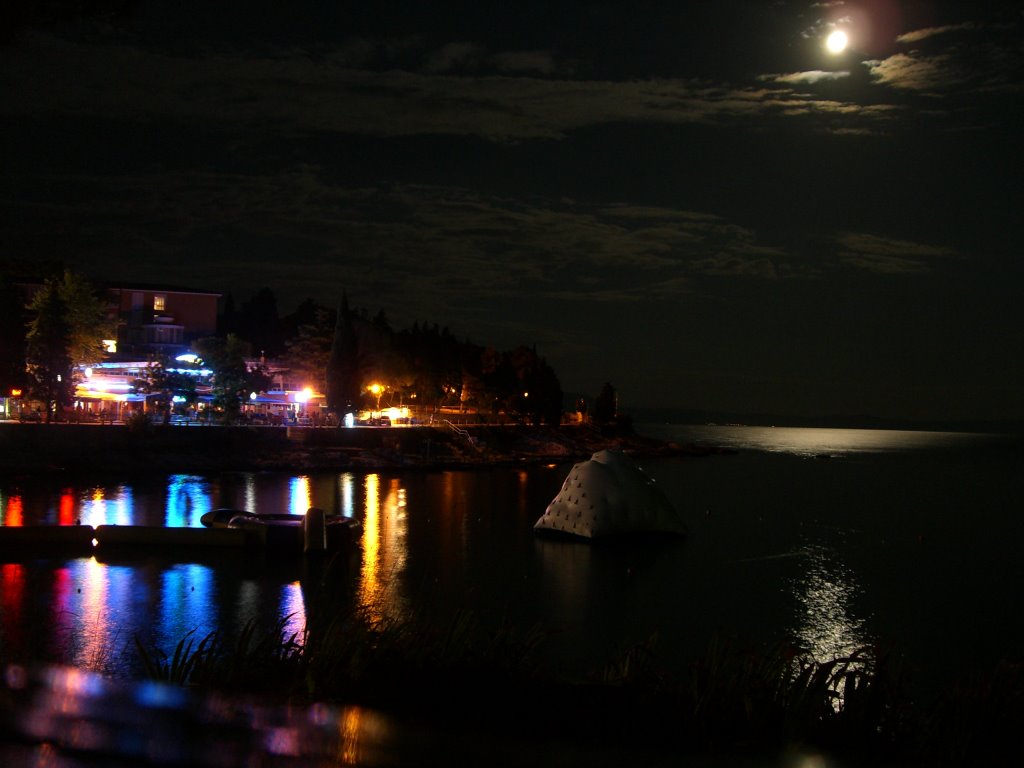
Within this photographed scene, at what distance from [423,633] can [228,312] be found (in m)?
127

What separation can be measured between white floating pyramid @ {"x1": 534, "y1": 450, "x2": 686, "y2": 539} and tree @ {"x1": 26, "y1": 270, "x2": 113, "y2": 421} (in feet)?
142

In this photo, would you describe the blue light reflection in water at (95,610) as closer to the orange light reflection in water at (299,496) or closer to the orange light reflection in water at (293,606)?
the orange light reflection in water at (293,606)

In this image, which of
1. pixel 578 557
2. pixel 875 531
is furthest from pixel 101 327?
pixel 875 531

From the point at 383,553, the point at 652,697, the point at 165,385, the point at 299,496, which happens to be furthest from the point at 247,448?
the point at 652,697

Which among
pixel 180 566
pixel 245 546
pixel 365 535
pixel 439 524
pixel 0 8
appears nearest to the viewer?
pixel 0 8

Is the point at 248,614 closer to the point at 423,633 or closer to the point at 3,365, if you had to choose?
the point at 423,633

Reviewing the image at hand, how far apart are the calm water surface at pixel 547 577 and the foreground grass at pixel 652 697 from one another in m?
→ 1.88

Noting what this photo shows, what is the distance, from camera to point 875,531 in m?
50.8

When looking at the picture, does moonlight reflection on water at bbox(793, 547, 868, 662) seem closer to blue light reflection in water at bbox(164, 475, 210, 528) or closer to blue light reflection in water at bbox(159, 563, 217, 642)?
blue light reflection in water at bbox(159, 563, 217, 642)

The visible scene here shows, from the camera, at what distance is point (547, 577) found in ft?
104

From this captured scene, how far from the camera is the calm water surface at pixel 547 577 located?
71.7 feet

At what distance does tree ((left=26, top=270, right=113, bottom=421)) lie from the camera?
210ft

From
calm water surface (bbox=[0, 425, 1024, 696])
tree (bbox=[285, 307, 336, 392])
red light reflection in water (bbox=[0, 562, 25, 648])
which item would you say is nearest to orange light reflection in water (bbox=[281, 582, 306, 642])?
calm water surface (bbox=[0, 425, 1024, 696])

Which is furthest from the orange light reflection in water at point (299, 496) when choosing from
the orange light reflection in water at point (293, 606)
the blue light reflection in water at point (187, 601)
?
the orange light reflection in water at point (293, 606)
